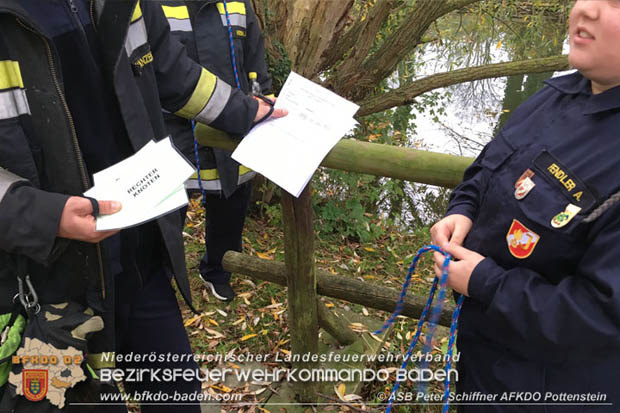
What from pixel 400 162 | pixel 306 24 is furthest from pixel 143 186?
pixel 306 24

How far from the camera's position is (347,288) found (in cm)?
212

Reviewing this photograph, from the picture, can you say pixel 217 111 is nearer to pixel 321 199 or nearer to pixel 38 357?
pixel 38 357

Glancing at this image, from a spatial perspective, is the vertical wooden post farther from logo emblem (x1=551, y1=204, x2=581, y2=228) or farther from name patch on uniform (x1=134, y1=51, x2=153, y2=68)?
logo emblem (x1=551, y1=204, x2=581, y2=228)

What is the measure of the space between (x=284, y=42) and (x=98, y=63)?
9.21 ft

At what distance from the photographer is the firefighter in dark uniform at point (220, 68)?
8.17 ft

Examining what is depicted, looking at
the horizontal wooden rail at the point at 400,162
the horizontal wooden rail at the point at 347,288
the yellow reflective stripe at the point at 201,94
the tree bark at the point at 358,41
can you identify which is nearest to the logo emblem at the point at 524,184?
the horizontal wooden rail at the point at 400,162

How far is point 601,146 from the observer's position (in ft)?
3.38

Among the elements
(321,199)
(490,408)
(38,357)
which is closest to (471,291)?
(490,408)

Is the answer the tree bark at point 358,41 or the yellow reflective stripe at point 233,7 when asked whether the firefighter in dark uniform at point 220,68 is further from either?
the tree bark at point 358,41

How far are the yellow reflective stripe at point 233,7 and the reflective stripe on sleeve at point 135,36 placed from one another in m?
1.18

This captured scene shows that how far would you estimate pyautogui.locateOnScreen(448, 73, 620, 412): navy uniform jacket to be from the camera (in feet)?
3.29

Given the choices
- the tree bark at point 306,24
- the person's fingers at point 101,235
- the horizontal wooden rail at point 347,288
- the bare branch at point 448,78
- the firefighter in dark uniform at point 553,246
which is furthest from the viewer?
the bare branch at point 448,78

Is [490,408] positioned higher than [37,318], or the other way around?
[37,318]

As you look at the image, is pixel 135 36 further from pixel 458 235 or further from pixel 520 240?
pixel 520 240
